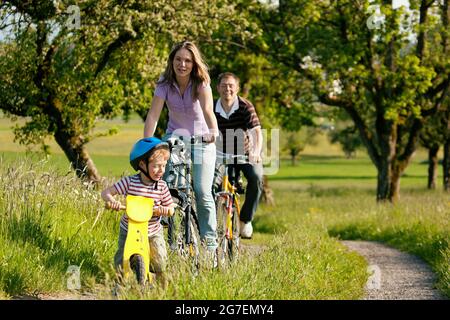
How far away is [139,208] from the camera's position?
6.21 meters

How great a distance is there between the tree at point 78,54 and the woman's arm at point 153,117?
24.4 feet

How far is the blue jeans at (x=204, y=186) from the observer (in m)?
7.49

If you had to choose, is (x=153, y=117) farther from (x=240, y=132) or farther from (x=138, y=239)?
(x=240, y=132)

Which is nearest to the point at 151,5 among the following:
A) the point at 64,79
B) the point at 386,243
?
the point at 64,79

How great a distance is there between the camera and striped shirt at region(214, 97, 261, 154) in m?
9.11

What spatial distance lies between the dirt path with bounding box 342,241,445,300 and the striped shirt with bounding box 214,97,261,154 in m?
2.11

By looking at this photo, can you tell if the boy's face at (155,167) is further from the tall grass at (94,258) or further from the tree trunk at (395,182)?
the tree trunk at (395,182)

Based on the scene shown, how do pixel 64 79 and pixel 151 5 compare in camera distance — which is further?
pixel 64 79

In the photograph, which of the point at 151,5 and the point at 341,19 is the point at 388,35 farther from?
the point at 151,5

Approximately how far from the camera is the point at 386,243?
15789 millimetres

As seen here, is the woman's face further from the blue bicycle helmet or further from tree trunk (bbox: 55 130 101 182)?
tree trunk (bbox: 55 130 101 182)

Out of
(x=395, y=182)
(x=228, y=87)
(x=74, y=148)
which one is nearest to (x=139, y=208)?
(x=228, y=87)

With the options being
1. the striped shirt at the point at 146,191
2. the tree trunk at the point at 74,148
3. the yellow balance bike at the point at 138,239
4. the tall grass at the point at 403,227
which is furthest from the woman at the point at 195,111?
the tree trunk at the point at 74,148

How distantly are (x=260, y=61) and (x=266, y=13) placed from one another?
229cm
